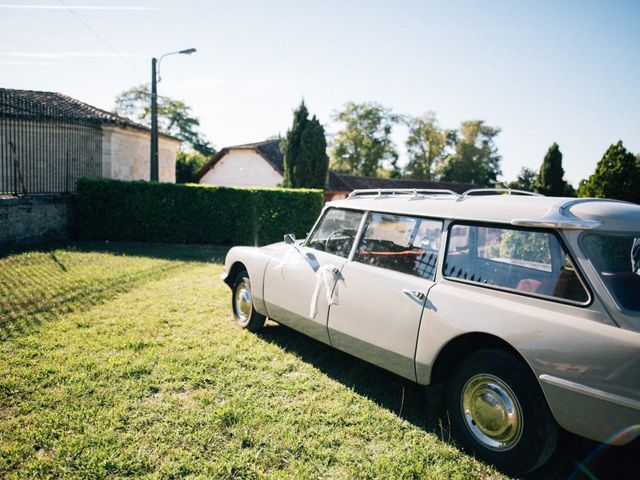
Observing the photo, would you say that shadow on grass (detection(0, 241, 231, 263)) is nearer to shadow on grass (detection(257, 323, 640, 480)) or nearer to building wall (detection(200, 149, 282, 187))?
shadow on grass (detection(257, 323, 640, 480))

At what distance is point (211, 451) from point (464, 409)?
184 centimetres

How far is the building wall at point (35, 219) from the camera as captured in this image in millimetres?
9938

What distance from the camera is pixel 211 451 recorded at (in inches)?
108

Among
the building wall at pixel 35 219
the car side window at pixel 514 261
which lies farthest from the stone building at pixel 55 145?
the car side window at pixel 514 261

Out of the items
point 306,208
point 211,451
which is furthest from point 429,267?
point 306,208

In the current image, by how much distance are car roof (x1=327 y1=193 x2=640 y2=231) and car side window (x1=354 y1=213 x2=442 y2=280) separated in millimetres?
112

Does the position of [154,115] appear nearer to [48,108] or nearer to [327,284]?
[48,108]

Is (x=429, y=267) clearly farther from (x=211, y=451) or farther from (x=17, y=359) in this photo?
(x=17, y=359)

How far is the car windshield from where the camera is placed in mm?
2240

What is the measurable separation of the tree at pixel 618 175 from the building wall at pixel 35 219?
23.9 meters

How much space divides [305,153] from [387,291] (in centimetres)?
1648

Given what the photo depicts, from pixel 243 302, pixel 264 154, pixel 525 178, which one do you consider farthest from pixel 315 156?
pixel 525 178

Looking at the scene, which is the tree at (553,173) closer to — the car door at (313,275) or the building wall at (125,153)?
the building wall at (125,153)

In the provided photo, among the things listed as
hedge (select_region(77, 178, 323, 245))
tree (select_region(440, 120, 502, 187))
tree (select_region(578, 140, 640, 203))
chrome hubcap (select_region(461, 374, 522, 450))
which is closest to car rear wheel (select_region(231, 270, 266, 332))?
chrome hubcap (select_region(461, 374, 522, 450))
